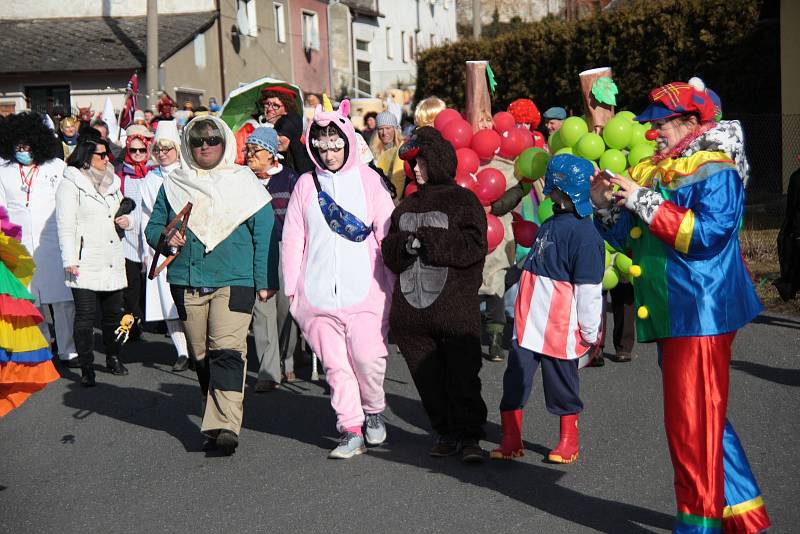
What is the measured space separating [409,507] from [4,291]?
264 centimetres

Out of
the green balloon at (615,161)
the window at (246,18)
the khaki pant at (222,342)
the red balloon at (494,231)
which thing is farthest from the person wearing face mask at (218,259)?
the window at (246,18)

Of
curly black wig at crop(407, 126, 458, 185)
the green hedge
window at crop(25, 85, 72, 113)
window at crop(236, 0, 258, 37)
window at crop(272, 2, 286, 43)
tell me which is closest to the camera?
curly black wig at crop(407, 126, 458, 185)

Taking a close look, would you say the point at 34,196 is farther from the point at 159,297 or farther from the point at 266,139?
the point at 266,139

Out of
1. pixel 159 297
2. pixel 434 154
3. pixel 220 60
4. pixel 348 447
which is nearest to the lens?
pixel 434 154

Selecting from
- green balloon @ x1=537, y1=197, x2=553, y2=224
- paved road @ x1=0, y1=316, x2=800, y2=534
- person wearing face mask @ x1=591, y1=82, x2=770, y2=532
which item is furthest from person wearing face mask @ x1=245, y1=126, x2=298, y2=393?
person wearing face mask @ x1=591, y1=82, x2=770, y2=532

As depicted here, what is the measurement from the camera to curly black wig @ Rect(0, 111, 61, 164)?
34.2ft

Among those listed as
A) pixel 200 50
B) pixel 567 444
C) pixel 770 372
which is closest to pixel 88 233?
pixel 567 444

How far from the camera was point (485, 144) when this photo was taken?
30.3 feet

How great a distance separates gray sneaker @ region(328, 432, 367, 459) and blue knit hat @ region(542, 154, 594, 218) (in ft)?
6.42

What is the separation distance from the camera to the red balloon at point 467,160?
8906 millimetres

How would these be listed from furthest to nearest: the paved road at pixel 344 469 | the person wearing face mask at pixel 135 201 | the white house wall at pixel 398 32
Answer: the white house wall at pixel 398 32 → the person wearing face mask at pixel 135 201 → the paved road at pixel 344 469

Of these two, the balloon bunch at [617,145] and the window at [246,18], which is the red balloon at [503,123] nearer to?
the balloon bunch at [617,145]

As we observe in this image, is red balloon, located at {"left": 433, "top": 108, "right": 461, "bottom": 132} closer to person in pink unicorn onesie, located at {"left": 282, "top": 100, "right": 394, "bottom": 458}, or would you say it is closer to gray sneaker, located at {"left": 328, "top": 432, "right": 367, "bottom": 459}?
person in pink unicorn onesie, located at {"left": 282, "top": 100, "right": 394, "bottom": 458}

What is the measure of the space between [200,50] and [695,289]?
3357 cm
